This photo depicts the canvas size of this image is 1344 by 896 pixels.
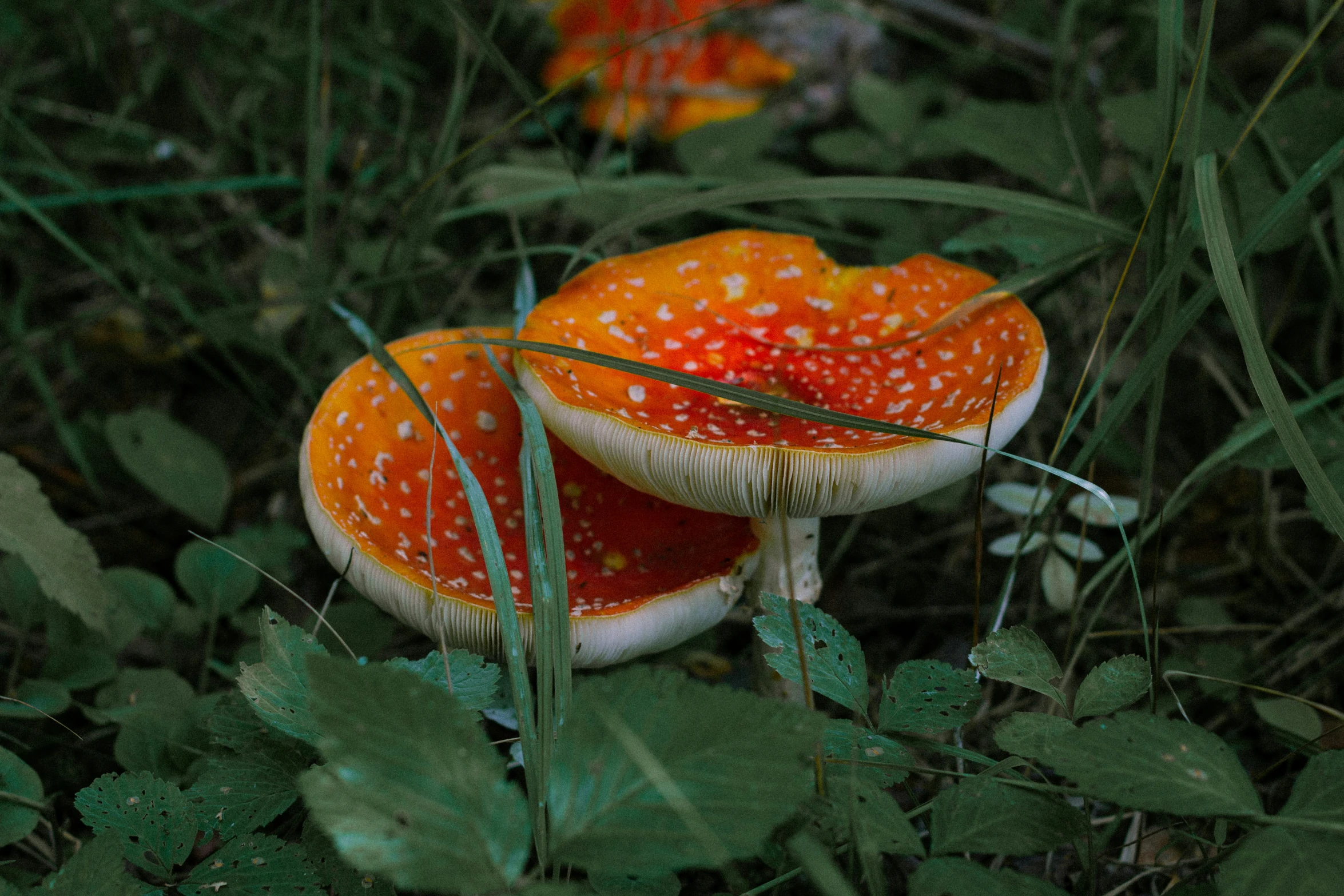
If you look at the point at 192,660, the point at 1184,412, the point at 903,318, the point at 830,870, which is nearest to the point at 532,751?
the point at 830,870

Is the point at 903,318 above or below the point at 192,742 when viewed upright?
above

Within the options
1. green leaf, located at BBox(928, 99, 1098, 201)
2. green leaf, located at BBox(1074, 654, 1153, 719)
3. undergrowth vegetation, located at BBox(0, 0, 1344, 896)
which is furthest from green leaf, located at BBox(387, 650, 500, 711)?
green leaf, located at BBox(928, 99, 1098, 201)

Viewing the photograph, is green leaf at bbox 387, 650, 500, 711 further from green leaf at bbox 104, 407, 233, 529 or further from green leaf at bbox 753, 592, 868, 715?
green leaf at bbox 104, 407, 233, 529

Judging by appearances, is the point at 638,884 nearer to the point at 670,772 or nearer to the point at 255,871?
the point at 670,772

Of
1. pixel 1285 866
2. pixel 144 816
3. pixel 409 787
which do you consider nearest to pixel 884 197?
pixel 1285 866

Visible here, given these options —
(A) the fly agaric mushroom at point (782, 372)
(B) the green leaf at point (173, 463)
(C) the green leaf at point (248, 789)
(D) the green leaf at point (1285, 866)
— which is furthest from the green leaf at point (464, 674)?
(B) the green leaf at point (173, 463)

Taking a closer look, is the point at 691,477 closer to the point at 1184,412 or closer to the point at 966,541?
the point at 966,541

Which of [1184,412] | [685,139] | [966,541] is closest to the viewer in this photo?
[966,541]
